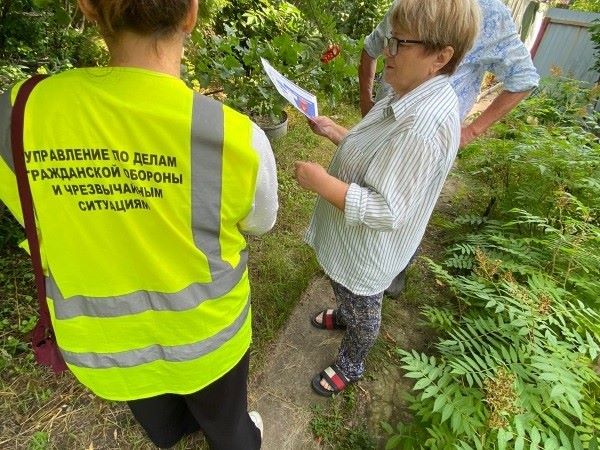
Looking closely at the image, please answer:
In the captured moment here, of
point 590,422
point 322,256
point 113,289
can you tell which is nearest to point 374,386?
point 322,256

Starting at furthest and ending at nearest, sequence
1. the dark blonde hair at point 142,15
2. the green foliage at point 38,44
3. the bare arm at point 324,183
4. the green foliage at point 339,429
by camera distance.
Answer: the green foliage at point 38,44 < the green foliage at point 339,429 < the bare arm at point 324,183 < the dark blonde hair at point 142,15


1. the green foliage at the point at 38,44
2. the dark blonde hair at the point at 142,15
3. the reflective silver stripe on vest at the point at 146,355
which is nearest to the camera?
the dark blonde hair at the point at 142,15

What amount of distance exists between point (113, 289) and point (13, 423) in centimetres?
149

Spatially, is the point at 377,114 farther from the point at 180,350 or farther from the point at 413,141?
the point at 180,350

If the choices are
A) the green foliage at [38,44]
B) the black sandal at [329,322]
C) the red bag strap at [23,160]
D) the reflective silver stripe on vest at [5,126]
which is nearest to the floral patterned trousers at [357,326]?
the black sandal at [329,322]

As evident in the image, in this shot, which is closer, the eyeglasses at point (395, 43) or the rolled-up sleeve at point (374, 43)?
the eyeglasses at point (395, 43)

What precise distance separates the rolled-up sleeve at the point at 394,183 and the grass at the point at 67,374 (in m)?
1.36

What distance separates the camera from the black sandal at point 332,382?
2.17 metres

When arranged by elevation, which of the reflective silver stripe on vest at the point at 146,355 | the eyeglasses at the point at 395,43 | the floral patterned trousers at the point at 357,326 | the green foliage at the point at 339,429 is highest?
the eyeglasses at the point at 395,43

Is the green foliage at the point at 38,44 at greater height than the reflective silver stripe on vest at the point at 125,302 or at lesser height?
greater

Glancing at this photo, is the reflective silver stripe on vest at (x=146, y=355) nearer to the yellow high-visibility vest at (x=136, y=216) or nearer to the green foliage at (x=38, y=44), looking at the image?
the yellow high-visibility vest at (x=136, y=216)

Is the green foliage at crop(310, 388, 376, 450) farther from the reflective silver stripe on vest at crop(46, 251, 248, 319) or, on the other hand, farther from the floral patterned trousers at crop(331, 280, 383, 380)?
the reflective silver stripe on vest at crop(46, 251, 248, 319)

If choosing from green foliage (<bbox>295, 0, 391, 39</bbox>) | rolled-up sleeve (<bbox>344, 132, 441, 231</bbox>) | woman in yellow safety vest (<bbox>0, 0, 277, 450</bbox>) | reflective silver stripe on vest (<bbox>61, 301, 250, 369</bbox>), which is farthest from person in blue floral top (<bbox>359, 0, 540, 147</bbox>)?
green foliage (<bbox>295, 0, 391, 39</bbox>)

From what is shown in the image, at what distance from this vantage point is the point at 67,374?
204 cm
